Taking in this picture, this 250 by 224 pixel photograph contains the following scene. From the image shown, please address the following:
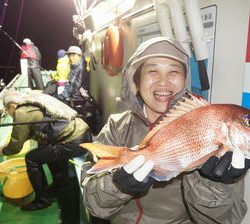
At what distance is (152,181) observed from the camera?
4.85 ft

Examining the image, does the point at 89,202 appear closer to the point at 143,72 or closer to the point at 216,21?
the point at 143,72

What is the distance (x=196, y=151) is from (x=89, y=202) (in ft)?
2.75

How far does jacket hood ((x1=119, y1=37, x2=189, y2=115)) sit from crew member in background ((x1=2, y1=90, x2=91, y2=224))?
1595 millimetres

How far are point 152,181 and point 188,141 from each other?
334 mm

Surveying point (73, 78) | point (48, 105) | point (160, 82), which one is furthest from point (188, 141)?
point (73, 78)

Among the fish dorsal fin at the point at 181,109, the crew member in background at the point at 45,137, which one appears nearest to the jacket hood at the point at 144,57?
the fish dorsal fin at the point at 181,109

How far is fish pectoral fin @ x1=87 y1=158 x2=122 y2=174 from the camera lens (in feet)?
4.08

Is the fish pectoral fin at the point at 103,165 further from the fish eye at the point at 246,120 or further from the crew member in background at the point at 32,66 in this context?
the crew member in background at the point at 32,66

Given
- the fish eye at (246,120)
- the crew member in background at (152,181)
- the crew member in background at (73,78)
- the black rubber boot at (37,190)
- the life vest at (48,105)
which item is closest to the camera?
the fish eye at (246,120)

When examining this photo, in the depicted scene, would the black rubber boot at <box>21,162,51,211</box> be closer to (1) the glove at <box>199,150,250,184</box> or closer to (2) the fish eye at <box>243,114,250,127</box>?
(1) the glove at <box>199,150,250,184</box>

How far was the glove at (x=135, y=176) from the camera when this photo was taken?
136 cm

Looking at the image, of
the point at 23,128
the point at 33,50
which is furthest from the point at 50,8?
the point at 23,128

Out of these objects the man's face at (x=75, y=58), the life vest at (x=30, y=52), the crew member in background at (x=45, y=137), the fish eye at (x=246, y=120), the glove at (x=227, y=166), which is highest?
the life vest at (x=30, y=52)

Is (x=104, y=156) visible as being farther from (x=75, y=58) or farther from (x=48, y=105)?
(x=75, y=58)
